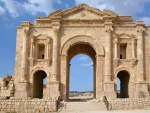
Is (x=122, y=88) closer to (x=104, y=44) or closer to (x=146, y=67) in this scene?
(x=146, y=67)

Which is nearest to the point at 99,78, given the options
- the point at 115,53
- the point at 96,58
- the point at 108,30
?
the point at 96,58

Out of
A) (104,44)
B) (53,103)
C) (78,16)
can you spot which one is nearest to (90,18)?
(78,16)

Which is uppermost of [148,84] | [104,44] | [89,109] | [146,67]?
[104,44]

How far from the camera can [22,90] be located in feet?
75.9

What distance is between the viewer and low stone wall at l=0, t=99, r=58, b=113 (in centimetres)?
1800

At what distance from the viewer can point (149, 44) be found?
79.3 ft

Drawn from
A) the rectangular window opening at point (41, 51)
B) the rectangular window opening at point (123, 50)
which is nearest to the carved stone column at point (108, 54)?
the rectangular window opening at point (123, 50)

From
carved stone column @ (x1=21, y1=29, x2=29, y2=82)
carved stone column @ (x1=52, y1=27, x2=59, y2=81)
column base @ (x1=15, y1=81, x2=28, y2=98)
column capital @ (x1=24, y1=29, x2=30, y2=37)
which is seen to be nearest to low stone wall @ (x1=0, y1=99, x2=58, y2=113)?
column base @ (x1=15, y1=81, x2=28, y2=98)

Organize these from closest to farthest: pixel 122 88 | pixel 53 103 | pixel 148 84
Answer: pixel 53 103, pixel 148 84, pixel 122 88

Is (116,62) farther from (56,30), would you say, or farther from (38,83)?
(38,83)

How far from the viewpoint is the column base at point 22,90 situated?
2302cm

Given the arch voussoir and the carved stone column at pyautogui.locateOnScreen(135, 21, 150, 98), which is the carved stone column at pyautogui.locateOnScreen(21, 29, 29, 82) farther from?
the carved stone column at pyautogui.locateOnScreen(135, 21, 150, 98)

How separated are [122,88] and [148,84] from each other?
4.09 meters

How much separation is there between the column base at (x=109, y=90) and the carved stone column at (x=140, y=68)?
7.18 ft
